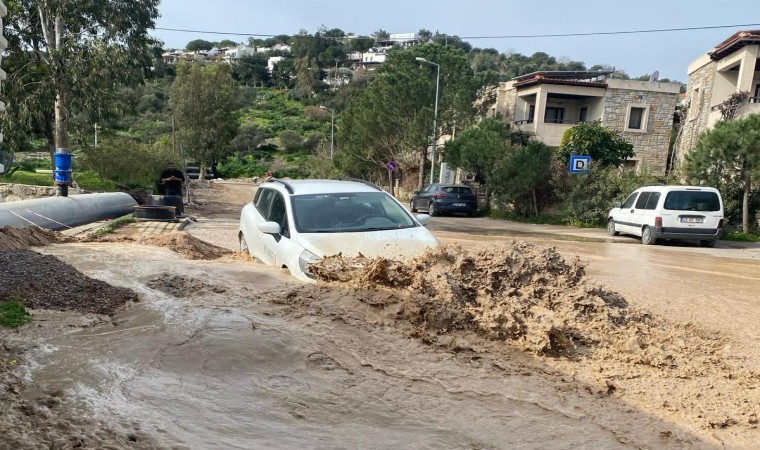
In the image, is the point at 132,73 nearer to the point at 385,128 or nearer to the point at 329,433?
the point at 385,128

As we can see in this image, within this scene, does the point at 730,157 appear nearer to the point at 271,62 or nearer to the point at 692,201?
the point at 692,201

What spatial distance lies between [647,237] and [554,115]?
21.7 m

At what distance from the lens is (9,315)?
4.27 metres

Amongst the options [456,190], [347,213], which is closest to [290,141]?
[456,190]

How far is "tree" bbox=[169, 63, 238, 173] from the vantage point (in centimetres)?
4581

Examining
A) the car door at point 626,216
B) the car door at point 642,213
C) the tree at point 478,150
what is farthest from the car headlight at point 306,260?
the tree at point 478,150

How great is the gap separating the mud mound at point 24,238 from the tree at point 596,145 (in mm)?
22692

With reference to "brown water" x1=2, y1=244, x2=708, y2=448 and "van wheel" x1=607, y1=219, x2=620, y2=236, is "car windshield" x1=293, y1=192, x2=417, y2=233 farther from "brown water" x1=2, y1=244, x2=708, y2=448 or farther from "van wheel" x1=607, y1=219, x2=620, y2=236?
"van wheel" x1=607, y1=219, x2=620, y2=236

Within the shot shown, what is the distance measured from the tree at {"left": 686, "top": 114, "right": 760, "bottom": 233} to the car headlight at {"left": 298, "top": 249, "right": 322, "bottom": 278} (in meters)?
14.7

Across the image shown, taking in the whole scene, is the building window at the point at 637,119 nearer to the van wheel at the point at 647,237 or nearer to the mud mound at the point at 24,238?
the van wheel at the point at 647,237

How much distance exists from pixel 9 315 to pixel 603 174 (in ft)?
65.8

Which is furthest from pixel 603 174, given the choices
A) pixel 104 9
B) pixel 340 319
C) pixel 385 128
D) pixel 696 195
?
pixel 104 9

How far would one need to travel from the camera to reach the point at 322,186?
7902 millimetres

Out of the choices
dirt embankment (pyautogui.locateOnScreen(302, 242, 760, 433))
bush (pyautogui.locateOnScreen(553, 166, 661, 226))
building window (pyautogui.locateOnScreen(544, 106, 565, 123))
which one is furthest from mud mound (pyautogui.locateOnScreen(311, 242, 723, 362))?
building window (pyautogui.locateOnScreen(544, 106, 565, 123))
